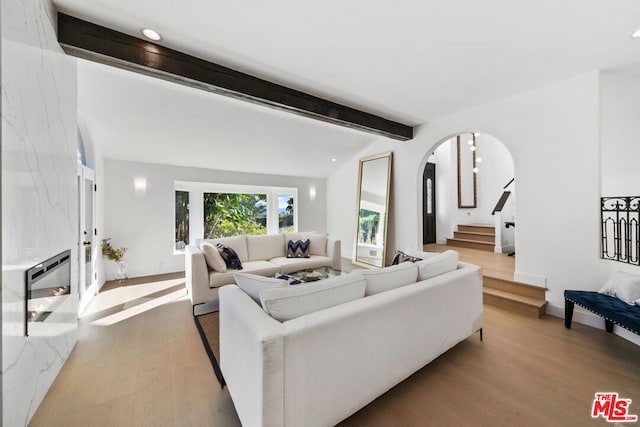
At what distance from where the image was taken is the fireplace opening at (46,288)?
1.48 meters

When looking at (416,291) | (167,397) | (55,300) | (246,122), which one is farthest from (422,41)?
(55,300)

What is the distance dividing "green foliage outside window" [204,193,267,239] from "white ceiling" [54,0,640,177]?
1.66 m

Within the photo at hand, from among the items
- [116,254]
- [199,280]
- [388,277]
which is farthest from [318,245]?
[116,254]

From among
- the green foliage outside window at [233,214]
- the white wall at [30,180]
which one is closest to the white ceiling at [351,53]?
the white wall at [30,180]

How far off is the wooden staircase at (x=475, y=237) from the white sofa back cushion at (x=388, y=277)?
441 centimetres

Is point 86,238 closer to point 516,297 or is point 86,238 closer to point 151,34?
point 151,34

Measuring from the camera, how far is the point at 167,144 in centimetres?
411

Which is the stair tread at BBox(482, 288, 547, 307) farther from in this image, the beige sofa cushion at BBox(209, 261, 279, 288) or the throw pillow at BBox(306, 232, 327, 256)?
the beige sofa cushion at BBox(209, 261, 279, 288)

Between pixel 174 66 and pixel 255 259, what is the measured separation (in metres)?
2.86

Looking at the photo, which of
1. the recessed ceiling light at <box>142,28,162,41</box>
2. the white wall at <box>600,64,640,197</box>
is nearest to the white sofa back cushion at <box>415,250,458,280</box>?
the white wall at <box>600,64,640,197</box>

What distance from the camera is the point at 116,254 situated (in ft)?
13.4

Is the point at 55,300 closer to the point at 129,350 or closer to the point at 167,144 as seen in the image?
the point at 129,350

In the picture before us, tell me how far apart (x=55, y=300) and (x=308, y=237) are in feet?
11.0

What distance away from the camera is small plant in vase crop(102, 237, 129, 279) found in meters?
4.02
